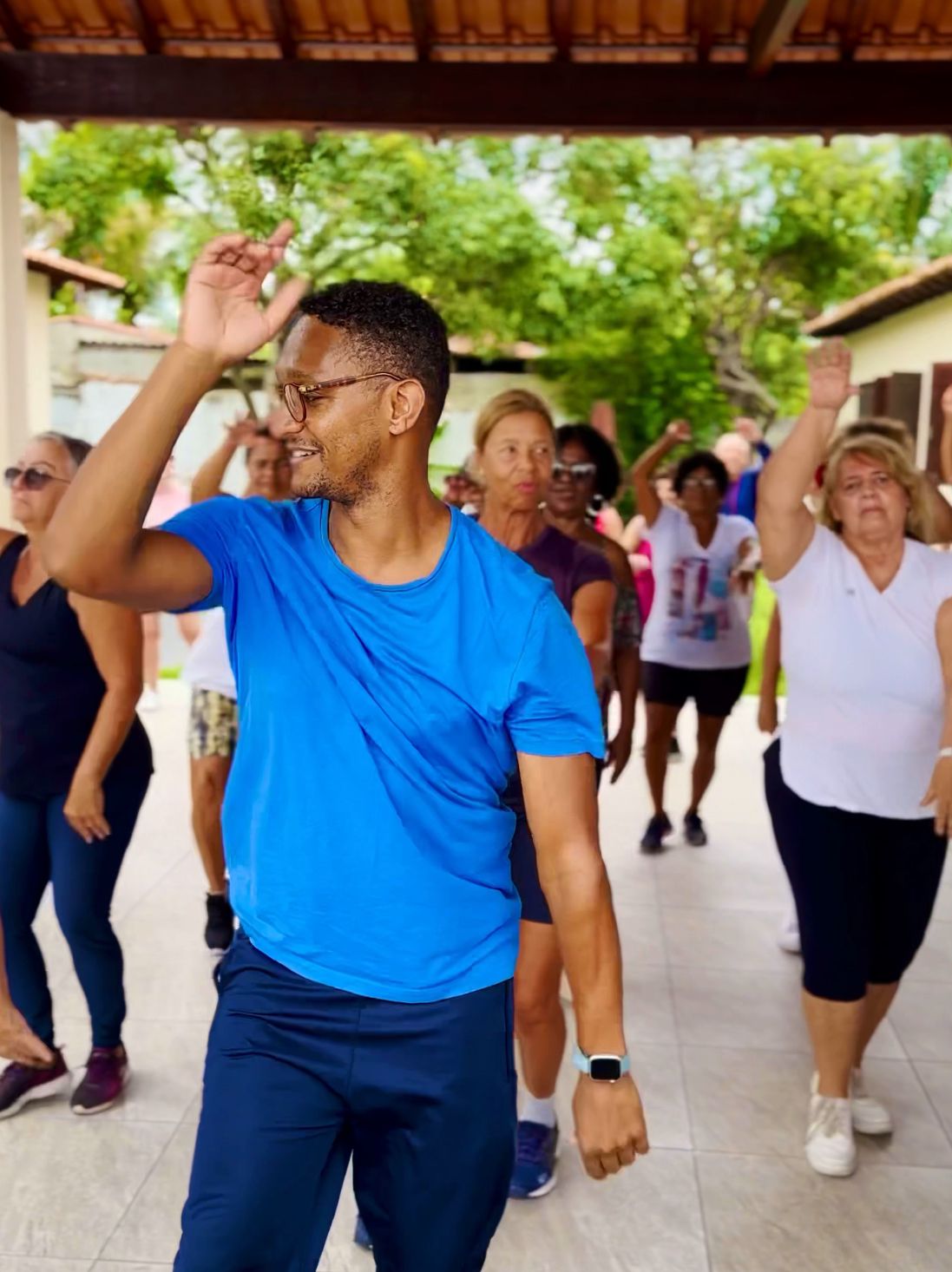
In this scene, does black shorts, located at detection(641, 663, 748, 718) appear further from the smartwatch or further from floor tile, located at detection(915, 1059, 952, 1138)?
the smartwatch

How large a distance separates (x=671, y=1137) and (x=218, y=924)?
1.88m

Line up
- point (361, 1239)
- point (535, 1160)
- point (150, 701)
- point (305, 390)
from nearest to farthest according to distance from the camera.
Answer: point (305, 390) → point (361, 1239) → point (535, 1160) → point (150, 701)

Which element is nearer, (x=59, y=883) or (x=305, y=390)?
(x=305, y=390)

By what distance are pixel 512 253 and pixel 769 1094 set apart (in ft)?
63.2

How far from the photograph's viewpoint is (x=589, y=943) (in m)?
1.79

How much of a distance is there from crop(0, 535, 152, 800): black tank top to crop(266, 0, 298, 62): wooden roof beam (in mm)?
2736

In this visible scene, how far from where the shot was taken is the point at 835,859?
3.20m

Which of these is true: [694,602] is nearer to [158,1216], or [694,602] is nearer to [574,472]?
[574,472]

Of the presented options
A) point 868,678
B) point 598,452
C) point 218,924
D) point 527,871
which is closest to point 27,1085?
point 218,924

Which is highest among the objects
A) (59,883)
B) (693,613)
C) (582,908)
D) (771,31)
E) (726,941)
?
(771,31)

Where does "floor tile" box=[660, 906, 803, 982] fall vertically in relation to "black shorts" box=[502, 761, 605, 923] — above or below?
below

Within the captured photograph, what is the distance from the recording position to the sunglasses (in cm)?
427

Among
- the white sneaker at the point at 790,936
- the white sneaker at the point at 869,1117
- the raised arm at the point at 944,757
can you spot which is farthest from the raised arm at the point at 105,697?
the white sneaker at the point at 790,936

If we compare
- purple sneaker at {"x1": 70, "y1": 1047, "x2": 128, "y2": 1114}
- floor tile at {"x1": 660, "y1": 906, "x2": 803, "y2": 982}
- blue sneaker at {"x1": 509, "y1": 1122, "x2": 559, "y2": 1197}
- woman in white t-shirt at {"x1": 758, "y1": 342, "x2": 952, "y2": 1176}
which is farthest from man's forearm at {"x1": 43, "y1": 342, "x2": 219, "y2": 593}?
floor tile at {"x1": 660, "y1": 906, "x2": 803, "y2": 982}
